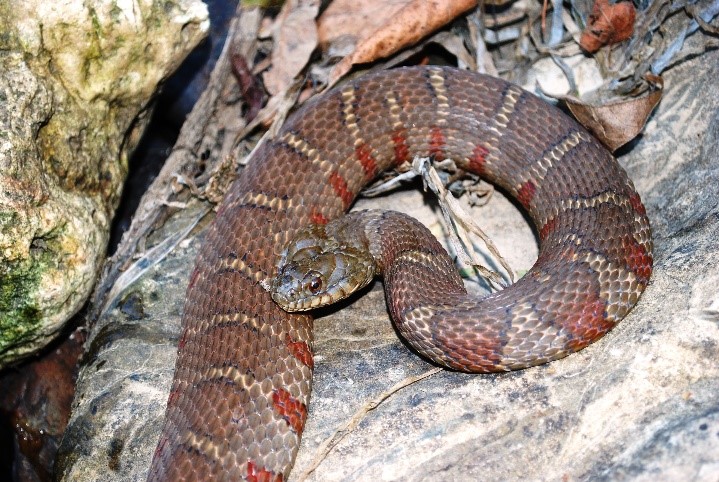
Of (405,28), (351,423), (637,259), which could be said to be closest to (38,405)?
(351,423)

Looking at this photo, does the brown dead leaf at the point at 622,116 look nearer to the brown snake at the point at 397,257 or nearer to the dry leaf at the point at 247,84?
the brown snake at the point at 397,257

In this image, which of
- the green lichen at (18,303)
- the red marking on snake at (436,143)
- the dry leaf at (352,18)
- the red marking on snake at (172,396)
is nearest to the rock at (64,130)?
the green lichen at (18,303)

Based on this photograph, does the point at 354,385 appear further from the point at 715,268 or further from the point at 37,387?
the point at 37,387

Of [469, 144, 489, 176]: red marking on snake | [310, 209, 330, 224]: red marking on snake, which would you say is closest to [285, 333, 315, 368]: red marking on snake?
[310, 209, 330, 224]: red marking on snake

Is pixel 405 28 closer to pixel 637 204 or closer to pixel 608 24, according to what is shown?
pixel 608 24

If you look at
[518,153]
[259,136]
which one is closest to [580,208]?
[518,153]

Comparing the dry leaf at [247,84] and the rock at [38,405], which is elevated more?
the dry leaf at [247,84]
